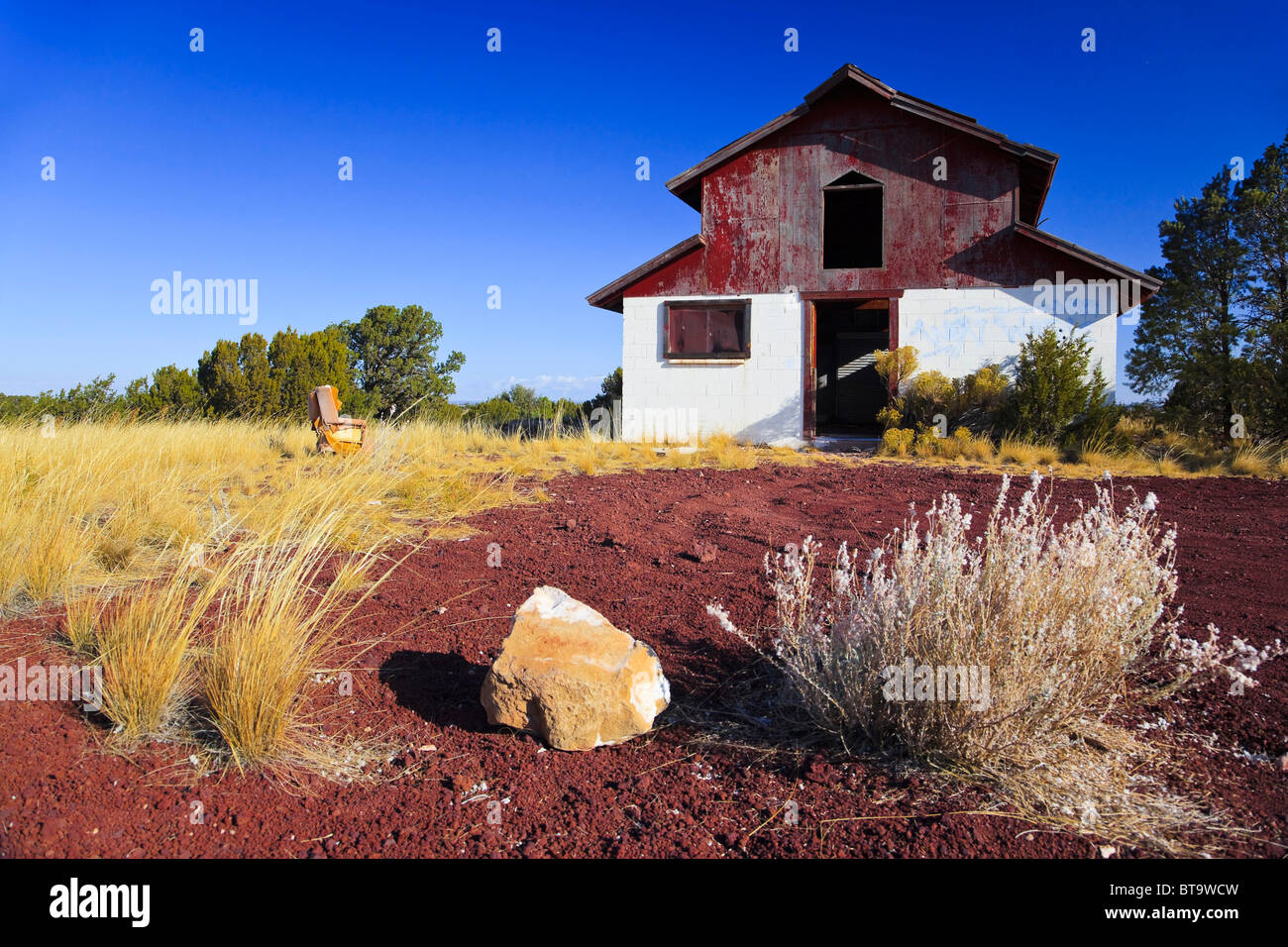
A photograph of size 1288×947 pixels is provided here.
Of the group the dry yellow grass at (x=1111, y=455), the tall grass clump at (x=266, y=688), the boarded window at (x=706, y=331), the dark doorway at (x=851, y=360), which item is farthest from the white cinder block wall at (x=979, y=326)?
the tall grass clump at (x=266, y=688)

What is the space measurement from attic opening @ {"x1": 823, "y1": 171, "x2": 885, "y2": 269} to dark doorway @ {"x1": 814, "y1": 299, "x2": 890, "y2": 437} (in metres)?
1.49

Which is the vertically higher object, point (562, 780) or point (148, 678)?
point (148, 678)

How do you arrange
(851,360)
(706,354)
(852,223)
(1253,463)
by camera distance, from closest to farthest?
(1253,463), (706,354), (852,223), (851,360)

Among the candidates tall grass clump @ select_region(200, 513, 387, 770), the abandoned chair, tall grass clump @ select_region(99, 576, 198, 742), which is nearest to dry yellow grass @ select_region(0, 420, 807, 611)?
the abandoned chair

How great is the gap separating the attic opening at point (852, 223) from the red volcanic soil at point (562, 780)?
11652mm

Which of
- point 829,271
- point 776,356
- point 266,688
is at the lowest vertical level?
point 266,688

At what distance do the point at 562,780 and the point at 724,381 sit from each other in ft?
42.3

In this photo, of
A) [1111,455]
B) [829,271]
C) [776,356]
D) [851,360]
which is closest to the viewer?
[1111,455]

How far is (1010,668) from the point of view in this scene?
2971mm

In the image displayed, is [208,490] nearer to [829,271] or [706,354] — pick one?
[706,354]

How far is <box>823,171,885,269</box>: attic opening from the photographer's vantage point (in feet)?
48.9

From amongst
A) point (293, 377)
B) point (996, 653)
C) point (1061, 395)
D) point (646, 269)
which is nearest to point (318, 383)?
point (293, 377)

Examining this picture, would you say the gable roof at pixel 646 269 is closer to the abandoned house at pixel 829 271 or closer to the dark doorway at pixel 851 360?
the abandoned house at pixel 829 271
